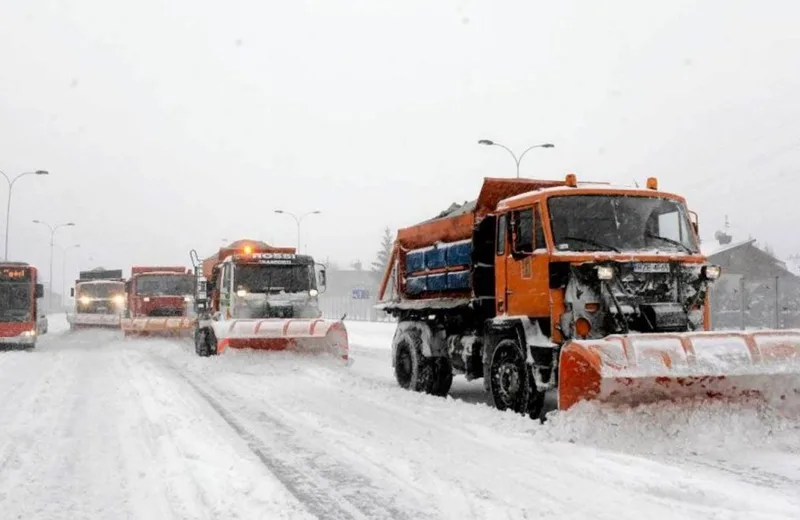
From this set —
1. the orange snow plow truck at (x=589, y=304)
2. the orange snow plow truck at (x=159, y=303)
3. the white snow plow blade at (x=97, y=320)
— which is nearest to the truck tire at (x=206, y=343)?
the orange snow plow truck at (x=159, y=303)

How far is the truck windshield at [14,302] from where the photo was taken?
2179 centimetres

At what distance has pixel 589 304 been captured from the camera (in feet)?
25.3

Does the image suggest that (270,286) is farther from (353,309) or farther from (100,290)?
(353,309)

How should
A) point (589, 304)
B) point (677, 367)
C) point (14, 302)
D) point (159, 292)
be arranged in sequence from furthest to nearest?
1. point (159, 292)
2. point (14, 302)
3. point (589, 304)
4. point (677, 367)

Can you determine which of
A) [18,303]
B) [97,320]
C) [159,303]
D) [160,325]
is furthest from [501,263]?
[97,320]

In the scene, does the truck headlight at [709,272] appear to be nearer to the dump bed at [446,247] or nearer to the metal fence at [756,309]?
the dump bed at [446,247]

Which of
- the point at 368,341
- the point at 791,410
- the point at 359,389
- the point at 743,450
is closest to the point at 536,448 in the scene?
the point at 743,450

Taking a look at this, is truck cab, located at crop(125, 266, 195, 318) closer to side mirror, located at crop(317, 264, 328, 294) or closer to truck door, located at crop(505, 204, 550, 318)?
side mirror, located at crop(317, 264, 328, 294)

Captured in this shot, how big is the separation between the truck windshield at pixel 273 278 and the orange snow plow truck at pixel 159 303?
9.83 metres

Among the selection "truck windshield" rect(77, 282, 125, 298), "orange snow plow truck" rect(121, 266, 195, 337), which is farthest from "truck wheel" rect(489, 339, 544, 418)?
"truck windshield" rect(77, 282, 125, 298)

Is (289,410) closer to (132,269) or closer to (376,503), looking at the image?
(376,503)

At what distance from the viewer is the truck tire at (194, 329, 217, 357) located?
717 inches

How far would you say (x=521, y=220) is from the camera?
28.6 ft

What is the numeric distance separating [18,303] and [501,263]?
1822 centimetres
